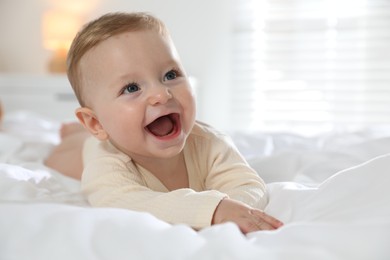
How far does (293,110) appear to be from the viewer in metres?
3.86

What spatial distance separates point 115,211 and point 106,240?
0.22 feet

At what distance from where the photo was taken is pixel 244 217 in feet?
2.65

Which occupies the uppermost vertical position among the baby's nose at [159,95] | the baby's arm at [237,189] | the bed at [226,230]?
the baby's nose at [159,95]

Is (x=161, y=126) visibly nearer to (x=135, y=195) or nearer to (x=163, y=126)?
(x=163, y=126)

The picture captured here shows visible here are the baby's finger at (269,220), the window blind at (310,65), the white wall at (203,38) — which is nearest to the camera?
the baby's finger at (269,220)

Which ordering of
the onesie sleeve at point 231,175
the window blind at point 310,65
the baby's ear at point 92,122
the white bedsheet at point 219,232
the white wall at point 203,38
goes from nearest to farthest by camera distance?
the white bedsheet at point 219,232 < the onesie sleeve at point 231,175 < the baby's ear at point 92,122 < the window blind at point 310,65 < the white wall at point 203,38

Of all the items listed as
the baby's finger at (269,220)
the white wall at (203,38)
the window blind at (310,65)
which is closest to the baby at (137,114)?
the baby's finger at (269,220)

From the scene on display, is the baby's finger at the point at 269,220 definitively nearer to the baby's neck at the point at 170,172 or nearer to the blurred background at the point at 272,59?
the baby's neck at the point at 170,172

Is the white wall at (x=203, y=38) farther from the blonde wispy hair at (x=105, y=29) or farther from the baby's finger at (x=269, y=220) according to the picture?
the baby's finger at (x=269, y=220)

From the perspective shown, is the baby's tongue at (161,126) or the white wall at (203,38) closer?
the baby's tongue at (161,126)

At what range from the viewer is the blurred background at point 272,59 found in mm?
3729

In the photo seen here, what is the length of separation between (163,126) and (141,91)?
0.30 ft

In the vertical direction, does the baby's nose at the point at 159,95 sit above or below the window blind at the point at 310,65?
above

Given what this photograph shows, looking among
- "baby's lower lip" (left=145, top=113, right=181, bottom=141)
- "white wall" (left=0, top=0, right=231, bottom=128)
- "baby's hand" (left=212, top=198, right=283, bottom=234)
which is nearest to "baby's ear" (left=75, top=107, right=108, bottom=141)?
"baby's lower lip" (left=145, top=113, right=181, bottom=141)
